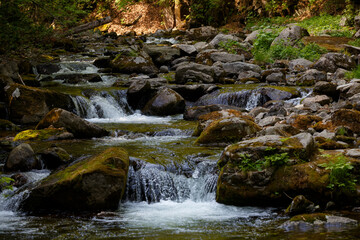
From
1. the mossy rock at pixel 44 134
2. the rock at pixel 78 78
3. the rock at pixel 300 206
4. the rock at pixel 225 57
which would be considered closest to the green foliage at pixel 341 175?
the rock at pixel 300 206

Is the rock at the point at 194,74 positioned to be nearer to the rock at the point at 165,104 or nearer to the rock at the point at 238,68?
the rock at the point at 238,68

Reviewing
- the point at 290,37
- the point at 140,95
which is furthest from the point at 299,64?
the point at 140,95

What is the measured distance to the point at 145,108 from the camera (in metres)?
12.1

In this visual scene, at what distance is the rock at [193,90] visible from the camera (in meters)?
12.8

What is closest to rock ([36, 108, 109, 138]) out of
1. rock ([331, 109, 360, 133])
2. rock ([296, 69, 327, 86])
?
rock ([331, 109, 360, 133])

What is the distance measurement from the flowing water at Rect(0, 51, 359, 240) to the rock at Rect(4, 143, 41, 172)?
27 centimetres

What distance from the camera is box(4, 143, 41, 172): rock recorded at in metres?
6.32

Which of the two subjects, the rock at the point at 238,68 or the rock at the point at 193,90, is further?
the rock at the point at 238,68

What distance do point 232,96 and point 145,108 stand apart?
294 centimetres

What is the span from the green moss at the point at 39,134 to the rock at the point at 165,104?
3701 mm

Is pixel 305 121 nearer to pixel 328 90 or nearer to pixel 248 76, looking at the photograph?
pixel 328 90

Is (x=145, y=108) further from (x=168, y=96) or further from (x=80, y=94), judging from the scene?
(x=80, y=94)

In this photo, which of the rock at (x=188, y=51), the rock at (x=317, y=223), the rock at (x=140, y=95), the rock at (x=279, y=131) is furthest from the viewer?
the rock at (x=188, y=51)

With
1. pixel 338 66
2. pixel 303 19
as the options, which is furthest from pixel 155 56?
pixel 303 19
